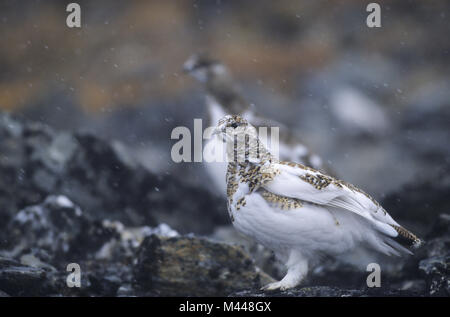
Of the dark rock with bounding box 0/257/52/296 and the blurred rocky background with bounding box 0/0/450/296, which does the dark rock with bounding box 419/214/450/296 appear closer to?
the blurred rocky background with bounding box 0/0/450/296

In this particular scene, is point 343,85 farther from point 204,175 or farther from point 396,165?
point 204,175

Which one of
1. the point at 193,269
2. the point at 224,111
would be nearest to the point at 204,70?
the point at 224,111

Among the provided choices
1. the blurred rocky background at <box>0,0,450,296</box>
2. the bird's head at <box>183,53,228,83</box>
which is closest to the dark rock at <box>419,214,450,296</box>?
the blurred rocky background at <box>0,0,450,296</box>

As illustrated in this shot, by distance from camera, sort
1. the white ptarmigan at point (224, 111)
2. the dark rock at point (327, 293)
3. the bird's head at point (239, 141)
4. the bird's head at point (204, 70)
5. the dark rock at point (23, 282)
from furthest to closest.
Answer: the bird's head at point (204, 70), the white ptarmigan at point (224, 111), the dark rock at point (23, 282), the bird's head at point (239, 141), the dark rock at point (327, 293)

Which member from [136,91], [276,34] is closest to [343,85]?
[276,34]

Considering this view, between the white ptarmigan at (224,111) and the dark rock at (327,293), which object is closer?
the dark rock at (327,293)

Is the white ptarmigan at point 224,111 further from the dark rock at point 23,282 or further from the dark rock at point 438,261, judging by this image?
the dark rock at point 23,282

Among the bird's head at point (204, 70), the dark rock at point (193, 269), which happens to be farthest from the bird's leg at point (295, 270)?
the bird's head at point (204, 70)
